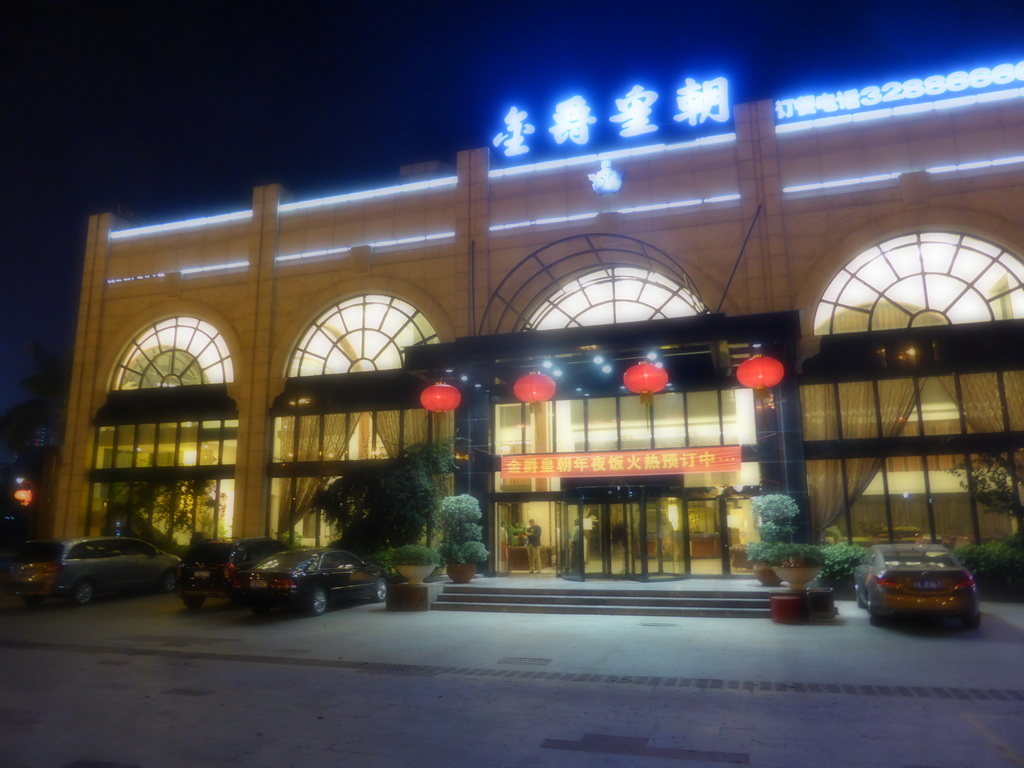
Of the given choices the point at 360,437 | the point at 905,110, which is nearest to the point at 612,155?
the point at 905,110

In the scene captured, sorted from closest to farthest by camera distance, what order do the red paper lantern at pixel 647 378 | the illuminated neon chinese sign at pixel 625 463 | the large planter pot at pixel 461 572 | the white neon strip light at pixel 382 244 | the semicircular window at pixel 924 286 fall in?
the red paper lantern at pixel 647 378, the illuminated neon chinese sign at pixel 625 463, the semicircular window at pixel 924 286, the large planter pot at pixel 461 572, the white neon strip light at pixel 382 244

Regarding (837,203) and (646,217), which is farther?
(646,217)

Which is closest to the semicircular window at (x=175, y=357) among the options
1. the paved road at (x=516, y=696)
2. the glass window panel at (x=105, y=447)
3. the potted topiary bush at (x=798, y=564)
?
the glass window panel at (x=105, y=447)

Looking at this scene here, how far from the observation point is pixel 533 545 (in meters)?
22.5

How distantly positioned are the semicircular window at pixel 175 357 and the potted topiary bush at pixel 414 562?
10700 millimetres

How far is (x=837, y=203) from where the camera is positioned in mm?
20422

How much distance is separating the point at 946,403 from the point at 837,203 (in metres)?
6.07

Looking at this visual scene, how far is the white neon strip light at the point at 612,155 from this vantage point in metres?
21.7

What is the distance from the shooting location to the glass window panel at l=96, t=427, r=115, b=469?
2650cm

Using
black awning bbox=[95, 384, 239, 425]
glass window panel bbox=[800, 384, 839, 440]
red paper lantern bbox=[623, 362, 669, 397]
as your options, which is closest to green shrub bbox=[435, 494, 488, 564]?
red paper lantern bbox=[623, 362, 669, 397]

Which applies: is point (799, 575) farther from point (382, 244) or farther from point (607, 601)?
point (382, 244)

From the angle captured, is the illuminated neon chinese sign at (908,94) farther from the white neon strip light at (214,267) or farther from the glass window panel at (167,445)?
the glass window panel at (167,445)

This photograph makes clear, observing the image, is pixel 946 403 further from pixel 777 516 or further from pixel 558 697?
pixel 558 697

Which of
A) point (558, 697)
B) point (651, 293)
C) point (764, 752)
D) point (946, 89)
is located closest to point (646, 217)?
point (651, 293)
